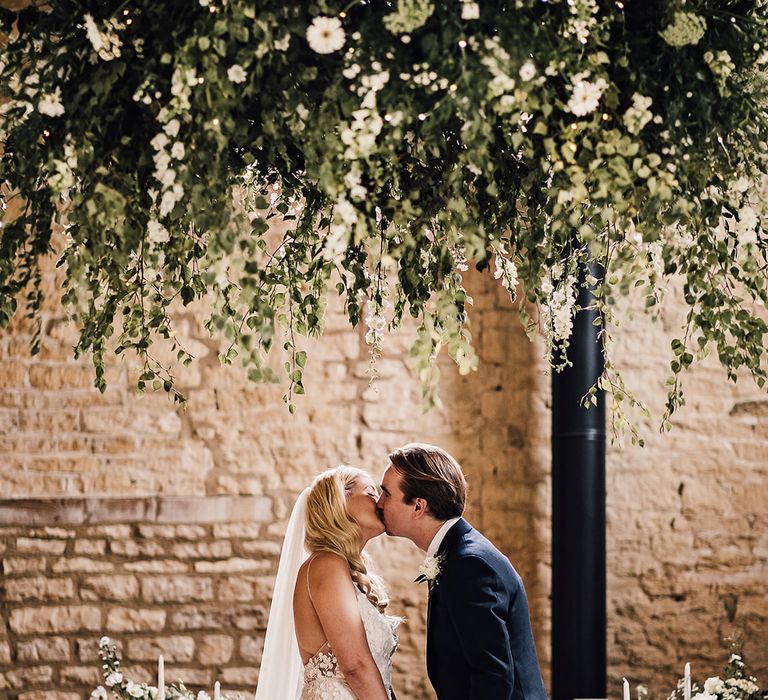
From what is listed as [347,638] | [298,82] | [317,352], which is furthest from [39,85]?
[317,352]

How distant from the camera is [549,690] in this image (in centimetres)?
440

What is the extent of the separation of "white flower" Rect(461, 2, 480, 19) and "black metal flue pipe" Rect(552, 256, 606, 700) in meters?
2.83

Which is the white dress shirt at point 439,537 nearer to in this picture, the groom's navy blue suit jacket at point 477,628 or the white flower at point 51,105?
the groom's navy blue suit jacket at point 477,628

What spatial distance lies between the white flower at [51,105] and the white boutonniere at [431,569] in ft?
4.85

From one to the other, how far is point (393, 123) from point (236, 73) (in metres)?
0.24

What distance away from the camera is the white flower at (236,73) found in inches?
56.2

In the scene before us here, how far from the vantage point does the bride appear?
2812 mm

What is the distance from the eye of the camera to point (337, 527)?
296 centimetres

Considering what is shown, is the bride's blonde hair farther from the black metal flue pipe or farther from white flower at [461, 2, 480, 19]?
white flower at [461, 2, 480, 19]

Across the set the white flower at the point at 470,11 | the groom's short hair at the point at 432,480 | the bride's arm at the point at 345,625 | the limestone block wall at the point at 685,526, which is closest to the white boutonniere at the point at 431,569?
the groom's short hair at the point at 432,480

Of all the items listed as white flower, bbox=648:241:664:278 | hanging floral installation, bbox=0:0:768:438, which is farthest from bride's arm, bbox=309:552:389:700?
white flower, bbox=648:241:664:278

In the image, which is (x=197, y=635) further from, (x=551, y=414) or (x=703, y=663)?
(x=703, y=663)

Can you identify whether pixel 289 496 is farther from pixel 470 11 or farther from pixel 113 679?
pixel 470 11

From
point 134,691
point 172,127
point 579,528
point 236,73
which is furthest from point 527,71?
point 579,528
